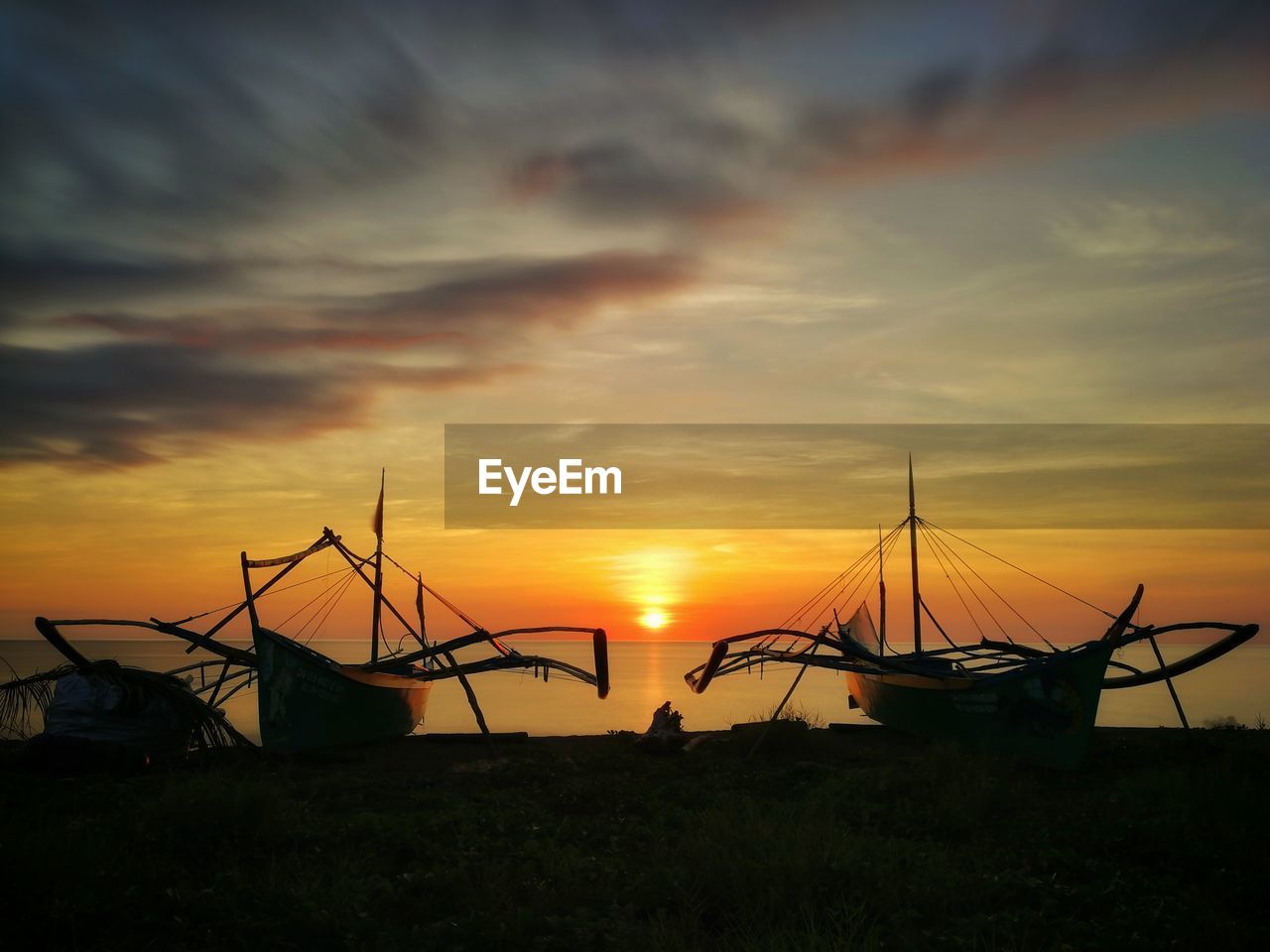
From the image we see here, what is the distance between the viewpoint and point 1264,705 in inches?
3450

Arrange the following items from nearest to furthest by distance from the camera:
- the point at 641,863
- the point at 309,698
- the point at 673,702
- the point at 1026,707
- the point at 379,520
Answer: the point at 641,863
the point at 1026,707
the point at 309,698
the point at 379,520
the point at 673,702

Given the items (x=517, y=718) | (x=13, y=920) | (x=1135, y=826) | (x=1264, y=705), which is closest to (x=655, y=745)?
(x=1135, y=826)

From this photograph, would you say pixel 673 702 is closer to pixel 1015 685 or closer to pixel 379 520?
pixel 379 520

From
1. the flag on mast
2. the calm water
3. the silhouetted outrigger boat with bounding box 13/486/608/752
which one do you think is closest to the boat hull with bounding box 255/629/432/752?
the silhouetted outrigger boat with bounding box 13/486/608/752

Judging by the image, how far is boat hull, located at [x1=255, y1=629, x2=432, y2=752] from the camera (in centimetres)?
2161

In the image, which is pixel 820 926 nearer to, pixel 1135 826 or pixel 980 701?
pixel 1135 826

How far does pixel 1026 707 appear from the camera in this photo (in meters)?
20.8

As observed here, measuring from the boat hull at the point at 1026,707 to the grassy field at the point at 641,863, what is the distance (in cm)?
218

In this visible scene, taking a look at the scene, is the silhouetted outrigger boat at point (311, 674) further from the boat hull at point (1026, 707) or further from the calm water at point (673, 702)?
the calm water at point (673, 702)

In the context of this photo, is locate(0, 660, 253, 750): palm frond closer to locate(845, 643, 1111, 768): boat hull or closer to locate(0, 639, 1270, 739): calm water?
locate(845, 643, 1111, 768): boat hull

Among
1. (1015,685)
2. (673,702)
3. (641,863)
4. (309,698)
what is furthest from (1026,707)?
(673,702)

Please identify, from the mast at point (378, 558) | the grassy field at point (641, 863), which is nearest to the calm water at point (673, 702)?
the mast at point (378, 558)

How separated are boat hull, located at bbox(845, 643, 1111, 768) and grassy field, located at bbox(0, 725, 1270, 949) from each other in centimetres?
218

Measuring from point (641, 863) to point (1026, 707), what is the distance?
1180cm
